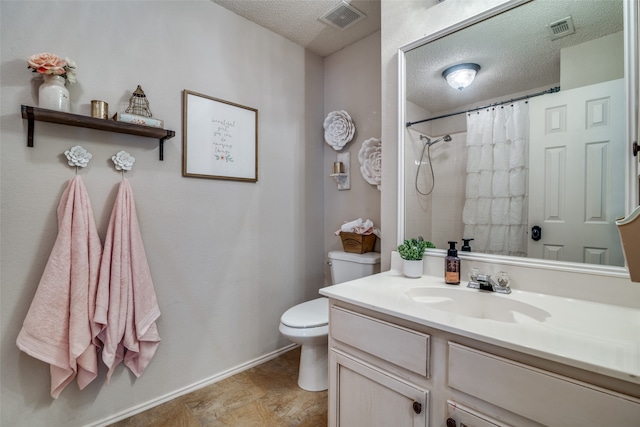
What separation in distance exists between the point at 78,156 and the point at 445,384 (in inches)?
72.2

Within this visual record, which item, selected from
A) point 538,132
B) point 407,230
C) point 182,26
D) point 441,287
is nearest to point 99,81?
point 182,26

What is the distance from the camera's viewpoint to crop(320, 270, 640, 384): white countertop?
662mm

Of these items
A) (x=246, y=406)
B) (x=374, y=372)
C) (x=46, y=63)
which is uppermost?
(x=46, y=63)

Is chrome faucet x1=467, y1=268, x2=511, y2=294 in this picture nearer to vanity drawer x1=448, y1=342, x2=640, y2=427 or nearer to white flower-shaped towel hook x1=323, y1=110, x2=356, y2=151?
vanity drawer x1=448, y1=342, x2=640, y2=427

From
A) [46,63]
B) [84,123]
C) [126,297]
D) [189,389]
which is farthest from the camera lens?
[189,389]

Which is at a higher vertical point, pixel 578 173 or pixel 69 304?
pixel 578 173

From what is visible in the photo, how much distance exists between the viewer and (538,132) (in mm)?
1146

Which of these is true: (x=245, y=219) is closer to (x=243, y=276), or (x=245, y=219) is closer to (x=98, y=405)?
(x=243, y=276)

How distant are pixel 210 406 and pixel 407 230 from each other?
1.52 m

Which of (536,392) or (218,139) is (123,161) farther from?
(536,392)

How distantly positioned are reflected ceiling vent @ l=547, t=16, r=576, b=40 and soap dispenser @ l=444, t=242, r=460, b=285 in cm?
93

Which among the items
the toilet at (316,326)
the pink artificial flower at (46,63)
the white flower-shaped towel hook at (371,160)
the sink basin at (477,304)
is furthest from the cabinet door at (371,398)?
the pink artificial flower at (46,63)

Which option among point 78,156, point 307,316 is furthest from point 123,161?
point 307,316

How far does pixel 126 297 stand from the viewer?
1.45 m
